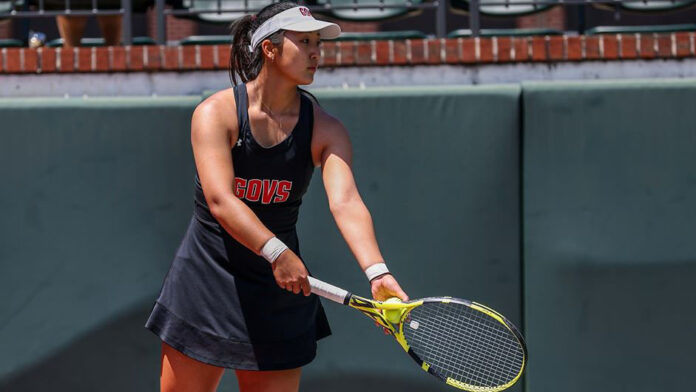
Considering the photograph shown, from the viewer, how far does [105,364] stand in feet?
17.8

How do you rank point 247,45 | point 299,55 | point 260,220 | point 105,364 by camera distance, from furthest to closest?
point 105,364 < point 247,45 < point 260,220 < point 299,55

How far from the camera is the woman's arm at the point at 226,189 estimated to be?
A: 3.34 m

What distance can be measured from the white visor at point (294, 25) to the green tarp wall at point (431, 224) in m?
1.67

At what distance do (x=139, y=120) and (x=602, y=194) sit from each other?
8.03 feet

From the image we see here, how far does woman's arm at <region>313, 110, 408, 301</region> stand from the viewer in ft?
11.5

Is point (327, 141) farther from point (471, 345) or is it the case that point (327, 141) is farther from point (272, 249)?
point (471, 345)

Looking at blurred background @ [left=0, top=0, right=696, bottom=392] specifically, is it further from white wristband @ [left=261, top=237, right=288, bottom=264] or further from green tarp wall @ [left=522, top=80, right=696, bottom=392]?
white wristband @ [left=261, top=237, right=288, bottom=264]

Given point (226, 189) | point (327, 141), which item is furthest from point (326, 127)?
point (226, 189)

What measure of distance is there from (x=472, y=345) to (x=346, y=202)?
97cm

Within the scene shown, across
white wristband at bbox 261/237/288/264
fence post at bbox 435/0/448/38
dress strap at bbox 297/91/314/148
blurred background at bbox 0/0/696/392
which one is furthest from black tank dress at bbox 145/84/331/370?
fence post at bbox 435/0/448/38

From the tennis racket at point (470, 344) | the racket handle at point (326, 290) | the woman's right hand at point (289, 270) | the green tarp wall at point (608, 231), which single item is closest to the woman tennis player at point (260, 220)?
the racket handle at point (326, 290)

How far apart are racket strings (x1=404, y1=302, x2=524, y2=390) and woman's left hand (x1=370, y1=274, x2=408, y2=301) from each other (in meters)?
0.56

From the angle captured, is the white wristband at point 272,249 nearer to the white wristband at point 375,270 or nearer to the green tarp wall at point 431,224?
the white wristband at point 375,270

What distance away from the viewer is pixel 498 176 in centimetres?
529
